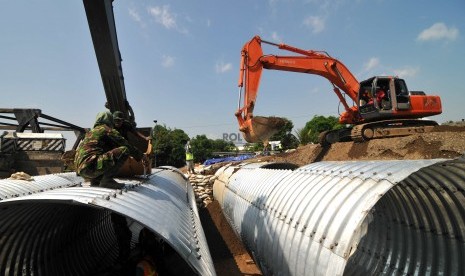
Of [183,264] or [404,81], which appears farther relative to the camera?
[404,81]

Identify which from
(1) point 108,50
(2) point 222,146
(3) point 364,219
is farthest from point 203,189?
(2) point 222,146

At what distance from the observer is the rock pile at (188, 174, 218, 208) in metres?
15.2

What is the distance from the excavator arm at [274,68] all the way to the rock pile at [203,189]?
4541 millimetres

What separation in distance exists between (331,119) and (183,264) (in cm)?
6649

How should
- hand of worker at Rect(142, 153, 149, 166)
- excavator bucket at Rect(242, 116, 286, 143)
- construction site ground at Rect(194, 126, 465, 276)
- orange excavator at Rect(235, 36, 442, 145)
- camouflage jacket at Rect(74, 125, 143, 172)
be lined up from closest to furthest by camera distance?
camouflage jacket at Rect(74, 125, 143, 172) → hand of worker at Rect(142, 153, 149, 166) → construction site ground at Rect(194, 126, 465, 276) → excavator bucket at Rect(242, 116, 286, 143) → orange excavator at Rect(235, 36, 442, 145)

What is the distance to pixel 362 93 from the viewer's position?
51.7ft

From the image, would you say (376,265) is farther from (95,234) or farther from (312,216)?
(95,234)

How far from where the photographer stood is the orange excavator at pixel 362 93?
14477 millimetres

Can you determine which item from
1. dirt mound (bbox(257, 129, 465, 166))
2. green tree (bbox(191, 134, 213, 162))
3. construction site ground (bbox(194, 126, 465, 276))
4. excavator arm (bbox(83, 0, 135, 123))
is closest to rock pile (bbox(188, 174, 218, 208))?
construction site ground (bbox(194, 126, 465, 276))

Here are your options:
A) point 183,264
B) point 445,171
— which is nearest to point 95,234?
point 183,264

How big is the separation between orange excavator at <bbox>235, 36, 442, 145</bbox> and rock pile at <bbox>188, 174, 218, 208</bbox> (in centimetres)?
466

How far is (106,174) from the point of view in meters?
4.71

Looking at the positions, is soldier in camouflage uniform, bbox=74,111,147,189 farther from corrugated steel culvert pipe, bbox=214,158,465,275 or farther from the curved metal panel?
corrugated steel culvert pipe, bbox=214,158,465,275

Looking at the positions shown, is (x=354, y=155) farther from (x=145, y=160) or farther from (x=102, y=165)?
(x=102, y=165)
